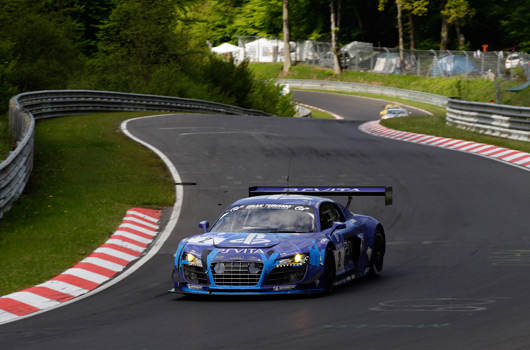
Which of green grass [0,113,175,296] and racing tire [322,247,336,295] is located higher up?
racing tire [322,247,336,295]

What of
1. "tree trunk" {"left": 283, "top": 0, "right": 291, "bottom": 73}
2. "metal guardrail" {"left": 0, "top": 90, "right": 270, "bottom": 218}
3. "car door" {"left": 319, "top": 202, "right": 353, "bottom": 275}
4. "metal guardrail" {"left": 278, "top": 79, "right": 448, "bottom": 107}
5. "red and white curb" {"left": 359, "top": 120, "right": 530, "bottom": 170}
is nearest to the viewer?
"car door" {"left": 319, "top": 202, "right": 353, "bottom": 275}

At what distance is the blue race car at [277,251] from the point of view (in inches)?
409

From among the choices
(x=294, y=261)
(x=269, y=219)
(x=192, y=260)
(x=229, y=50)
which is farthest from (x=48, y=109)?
(x=229, y=50)

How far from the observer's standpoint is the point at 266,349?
24.7ft

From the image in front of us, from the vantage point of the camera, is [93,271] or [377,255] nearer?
[377,255]

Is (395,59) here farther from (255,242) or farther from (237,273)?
(237,273)

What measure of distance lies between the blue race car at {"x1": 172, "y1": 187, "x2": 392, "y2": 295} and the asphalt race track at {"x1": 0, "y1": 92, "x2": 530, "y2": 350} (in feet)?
0.74

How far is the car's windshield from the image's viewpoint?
11359 millimetres

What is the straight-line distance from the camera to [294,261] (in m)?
10.4

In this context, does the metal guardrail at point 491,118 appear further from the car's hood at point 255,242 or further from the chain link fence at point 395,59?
the car's hood at point 255,242


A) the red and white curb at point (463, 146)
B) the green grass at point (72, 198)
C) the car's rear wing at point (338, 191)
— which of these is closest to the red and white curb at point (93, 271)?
the green grass at point (72, 198)

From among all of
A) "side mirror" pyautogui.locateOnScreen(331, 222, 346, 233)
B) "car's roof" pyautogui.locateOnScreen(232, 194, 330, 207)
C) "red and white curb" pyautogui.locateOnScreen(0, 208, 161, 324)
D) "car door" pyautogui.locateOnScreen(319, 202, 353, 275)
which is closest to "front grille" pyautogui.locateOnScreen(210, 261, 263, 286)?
"car door" pyautogui.locateOnScreen(319, 202, 353, 275)

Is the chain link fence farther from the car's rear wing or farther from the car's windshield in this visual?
the car's windshield

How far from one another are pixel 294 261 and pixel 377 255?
2.44 meters
